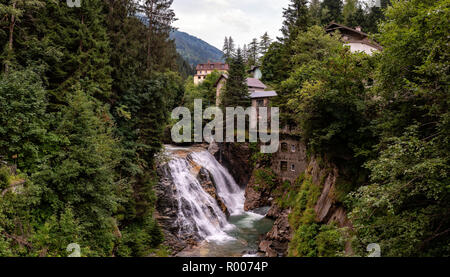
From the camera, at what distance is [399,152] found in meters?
7.29

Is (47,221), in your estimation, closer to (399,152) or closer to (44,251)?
(44,251)

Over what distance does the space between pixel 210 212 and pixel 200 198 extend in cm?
150

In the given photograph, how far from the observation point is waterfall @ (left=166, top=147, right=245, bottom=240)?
21328 millimetres

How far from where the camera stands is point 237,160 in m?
33.6

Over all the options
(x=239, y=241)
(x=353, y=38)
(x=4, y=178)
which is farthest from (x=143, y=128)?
(x=353, y=38)

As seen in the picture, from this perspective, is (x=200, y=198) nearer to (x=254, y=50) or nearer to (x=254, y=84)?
(x=254, y=84)

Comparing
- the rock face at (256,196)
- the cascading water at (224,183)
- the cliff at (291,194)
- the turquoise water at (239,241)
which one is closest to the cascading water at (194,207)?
the turquoise water at (239,241)

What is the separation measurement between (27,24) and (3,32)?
6.22 ft

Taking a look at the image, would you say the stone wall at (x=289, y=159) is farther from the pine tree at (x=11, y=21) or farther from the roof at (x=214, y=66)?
the roof at (x=214, y=66)

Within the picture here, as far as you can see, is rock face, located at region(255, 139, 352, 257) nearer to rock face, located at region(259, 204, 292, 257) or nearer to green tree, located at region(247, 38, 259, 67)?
rock face, located at region(259, 204, 292, 257)

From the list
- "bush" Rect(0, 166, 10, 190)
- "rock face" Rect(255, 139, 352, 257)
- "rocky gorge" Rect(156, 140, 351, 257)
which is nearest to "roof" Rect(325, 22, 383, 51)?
"rocky gorge" Rect(156, 140, 351, 257)

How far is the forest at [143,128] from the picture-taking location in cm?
738

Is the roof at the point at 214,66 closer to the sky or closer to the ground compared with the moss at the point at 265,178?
closer to the sky
